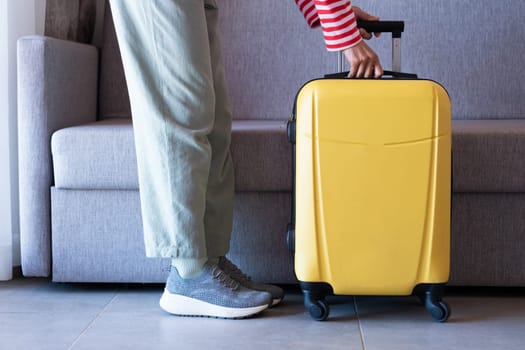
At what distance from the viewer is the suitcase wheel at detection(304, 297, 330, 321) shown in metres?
1.79

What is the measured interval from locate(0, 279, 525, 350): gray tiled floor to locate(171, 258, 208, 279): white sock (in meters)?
0.10

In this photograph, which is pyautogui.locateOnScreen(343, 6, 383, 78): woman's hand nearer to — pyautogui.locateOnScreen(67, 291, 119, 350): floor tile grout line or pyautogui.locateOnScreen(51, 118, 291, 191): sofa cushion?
pyautogui.locateOnScreen(51, 118, 291, 191): sofa cushion

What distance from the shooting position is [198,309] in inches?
72.5

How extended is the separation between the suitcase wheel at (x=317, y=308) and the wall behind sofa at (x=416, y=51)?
2.87ft

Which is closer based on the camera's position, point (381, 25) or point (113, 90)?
point (381, 25)

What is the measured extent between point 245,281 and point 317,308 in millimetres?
220

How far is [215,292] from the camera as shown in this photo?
183 centimetres

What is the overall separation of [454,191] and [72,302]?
3.13ft

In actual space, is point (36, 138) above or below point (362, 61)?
below

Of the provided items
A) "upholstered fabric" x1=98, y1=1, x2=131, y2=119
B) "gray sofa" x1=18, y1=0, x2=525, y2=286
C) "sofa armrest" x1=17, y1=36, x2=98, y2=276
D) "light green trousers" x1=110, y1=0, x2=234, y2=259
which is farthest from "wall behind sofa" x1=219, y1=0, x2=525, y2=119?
"light green trousers" x1=110, y1=0, x2=234, y2=259

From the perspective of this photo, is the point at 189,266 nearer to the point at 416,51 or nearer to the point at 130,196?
the point at 130,196

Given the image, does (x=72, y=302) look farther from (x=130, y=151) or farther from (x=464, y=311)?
(x=464, y=311)

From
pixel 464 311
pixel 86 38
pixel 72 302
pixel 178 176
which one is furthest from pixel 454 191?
pixel 86 38

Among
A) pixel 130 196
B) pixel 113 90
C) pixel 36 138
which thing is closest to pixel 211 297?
pixel 130 196
